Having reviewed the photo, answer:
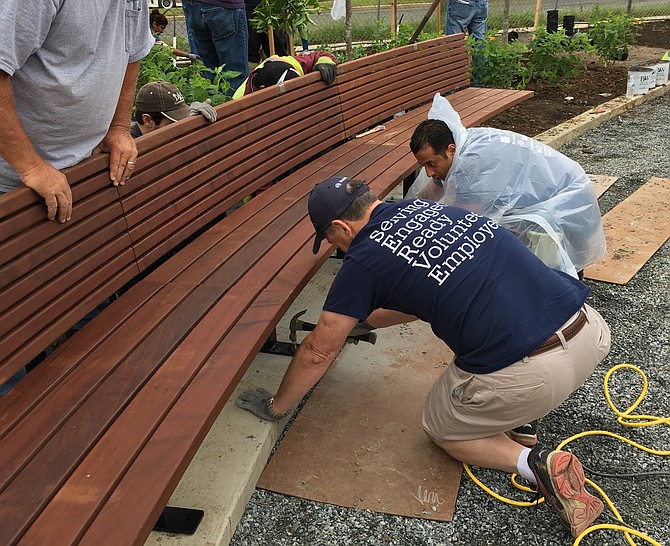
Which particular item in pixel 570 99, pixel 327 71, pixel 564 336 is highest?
pixel 327 71

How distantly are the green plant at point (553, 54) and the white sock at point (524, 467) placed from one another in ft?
21.5

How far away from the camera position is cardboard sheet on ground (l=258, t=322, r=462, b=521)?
2.61 metres

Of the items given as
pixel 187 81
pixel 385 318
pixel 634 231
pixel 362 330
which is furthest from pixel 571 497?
pixel 187 81

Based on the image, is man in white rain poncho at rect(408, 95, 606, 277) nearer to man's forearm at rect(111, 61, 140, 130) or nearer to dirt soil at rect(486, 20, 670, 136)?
man's forearm at rect(111, 61, 140, 130)

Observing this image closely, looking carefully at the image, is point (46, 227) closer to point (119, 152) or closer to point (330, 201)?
point (119, 152)

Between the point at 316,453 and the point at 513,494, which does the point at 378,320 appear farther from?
the point at 513,494

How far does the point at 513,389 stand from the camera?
2449 mm

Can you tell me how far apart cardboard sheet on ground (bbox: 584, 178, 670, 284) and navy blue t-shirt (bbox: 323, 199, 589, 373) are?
1.94 metres

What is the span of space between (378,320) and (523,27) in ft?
43.3

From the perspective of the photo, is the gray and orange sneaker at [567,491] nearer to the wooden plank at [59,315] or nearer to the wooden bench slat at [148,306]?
the wooden bench slat at [148,306]

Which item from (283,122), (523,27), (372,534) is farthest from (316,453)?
(523,27)

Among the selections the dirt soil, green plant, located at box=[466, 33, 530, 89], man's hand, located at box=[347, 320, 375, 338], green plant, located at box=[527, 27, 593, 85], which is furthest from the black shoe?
green plant, located at box=[527, 27, 593, 85]

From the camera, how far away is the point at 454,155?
3.51 m

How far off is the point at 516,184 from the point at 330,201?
1.32m
